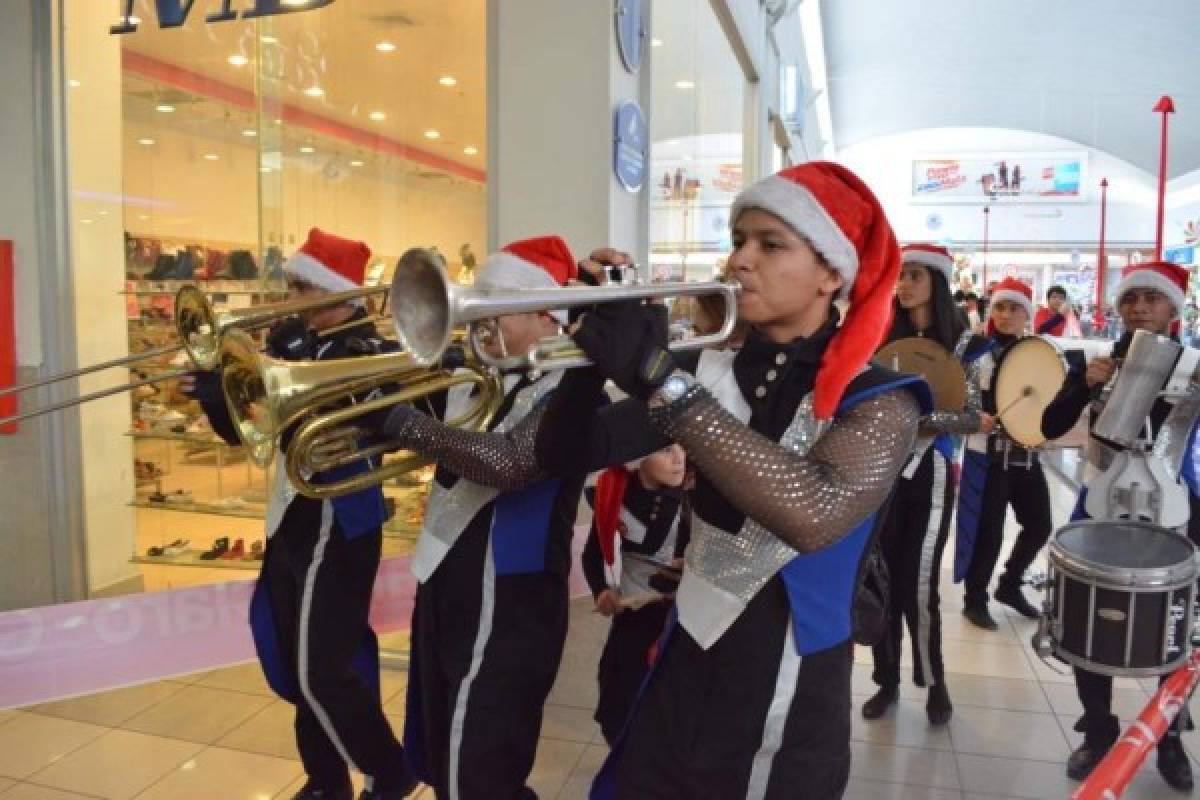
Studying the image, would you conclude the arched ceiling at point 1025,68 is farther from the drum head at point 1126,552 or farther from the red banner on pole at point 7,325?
the red banner on pole at point 7,325

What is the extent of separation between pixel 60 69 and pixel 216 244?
0.96 metres

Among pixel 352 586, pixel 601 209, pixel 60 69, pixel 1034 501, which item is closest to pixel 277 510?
pixel 352 586

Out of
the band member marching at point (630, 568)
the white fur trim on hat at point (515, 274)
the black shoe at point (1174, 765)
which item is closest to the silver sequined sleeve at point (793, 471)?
the band member marching at point (630, 568)

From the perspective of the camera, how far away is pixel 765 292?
148 centimetres

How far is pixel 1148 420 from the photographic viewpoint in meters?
2.93

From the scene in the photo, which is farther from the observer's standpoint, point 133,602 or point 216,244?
point 216,244

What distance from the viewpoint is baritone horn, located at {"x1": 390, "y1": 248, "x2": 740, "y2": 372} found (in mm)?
1237

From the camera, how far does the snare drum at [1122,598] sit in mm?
2520

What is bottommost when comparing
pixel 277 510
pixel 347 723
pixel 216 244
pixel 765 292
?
pixel 347 723

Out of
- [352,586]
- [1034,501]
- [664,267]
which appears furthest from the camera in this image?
[664,267]

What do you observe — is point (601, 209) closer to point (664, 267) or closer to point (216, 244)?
point (664, 267)

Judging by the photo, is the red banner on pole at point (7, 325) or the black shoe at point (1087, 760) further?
the red banner on pole at point (7, 325)

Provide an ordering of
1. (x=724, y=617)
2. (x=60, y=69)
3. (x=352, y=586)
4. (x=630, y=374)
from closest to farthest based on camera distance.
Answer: (x=630, y=374), (x=724, y=617), (x=352, y=586), (x=60, y=69)

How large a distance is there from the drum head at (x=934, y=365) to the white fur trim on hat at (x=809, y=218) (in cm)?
209
